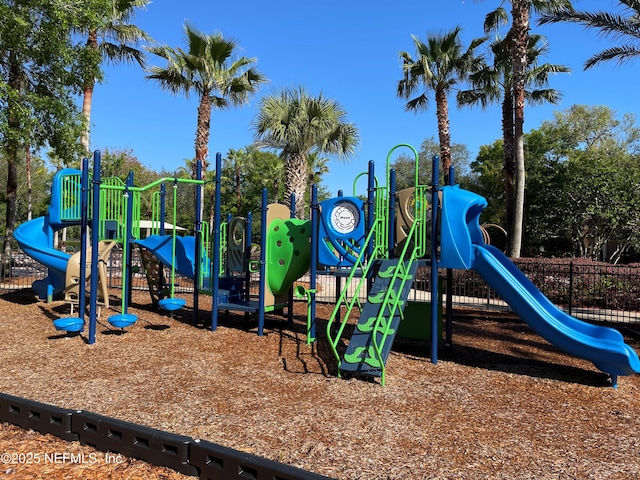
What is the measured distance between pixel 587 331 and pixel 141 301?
31.0ft

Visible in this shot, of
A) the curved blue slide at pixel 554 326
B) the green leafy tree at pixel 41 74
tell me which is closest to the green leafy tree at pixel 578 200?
the curved blue slide at pixel 554 326

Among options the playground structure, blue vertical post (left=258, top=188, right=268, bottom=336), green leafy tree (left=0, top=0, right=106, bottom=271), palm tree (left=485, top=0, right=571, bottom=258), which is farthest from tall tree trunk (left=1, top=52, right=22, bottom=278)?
palm tree (left=485, top=0, right=571, bottom=258)

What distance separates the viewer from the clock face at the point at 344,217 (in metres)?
7.36

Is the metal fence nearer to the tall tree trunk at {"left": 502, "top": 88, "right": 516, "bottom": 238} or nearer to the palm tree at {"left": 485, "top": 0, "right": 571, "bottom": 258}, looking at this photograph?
the palm tree at {"left": 485, "top": 0, "right": 571, "bottom": 258}

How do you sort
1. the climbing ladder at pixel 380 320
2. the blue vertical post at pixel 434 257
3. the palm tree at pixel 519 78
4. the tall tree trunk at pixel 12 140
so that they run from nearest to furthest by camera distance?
1. the climbing ladder at pixel 380 320
2. the blue vertical post at pixel 434 257
3. the tall tree trunk at pixel 12 140
4. the palm tree at pixel 519 78

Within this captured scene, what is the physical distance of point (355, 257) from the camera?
754 centimetres

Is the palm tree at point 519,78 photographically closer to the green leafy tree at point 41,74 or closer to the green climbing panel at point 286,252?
the green climbing panel at point 286,252

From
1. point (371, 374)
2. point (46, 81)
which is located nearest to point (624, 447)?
point (371, 374)

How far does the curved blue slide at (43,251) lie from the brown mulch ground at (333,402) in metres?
1.96

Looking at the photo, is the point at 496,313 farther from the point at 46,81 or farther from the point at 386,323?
the point at 46,81

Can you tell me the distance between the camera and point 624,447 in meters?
3.95

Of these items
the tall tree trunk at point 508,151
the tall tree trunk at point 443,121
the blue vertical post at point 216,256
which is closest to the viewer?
the blue vertical post at point 216,256

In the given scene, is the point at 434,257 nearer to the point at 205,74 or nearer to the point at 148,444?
the point at 148,444

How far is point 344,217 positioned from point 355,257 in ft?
2.25
